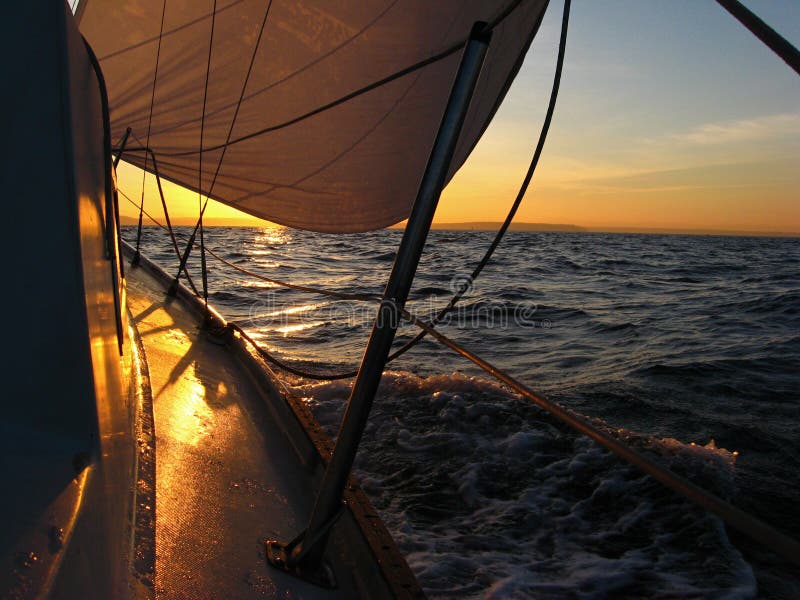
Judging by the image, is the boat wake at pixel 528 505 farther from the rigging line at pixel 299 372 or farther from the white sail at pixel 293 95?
the white sail at pixel 293 95

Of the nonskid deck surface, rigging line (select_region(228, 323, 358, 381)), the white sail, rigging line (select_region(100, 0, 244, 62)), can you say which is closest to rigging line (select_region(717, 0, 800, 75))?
rigging line (select_region(228, 323, 358, 381))

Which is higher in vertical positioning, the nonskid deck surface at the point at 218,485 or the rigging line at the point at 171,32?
the rigging line at the point at 171,32

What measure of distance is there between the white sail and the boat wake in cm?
178

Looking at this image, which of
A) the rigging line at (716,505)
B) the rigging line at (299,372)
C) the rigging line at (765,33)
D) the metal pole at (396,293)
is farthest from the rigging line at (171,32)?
the rigging line at (716,505)

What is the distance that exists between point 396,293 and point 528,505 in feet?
9.66

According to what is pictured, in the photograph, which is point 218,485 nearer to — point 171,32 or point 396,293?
point 396,293

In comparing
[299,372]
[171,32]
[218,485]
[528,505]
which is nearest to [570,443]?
[528,505]

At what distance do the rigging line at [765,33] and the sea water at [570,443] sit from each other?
2.73 metres

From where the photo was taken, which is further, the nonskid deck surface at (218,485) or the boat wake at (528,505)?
the boat wake at (528,505)

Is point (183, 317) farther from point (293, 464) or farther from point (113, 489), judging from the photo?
point (113, 489)

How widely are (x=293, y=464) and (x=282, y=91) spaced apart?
2.36 m

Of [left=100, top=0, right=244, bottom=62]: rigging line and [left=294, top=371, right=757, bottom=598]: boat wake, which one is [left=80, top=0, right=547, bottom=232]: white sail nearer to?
[left=100, top=0, right=244, bottom=62]: rigging line

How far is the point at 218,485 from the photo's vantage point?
1723 millimetres

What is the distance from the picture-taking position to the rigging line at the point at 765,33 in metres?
0.62
